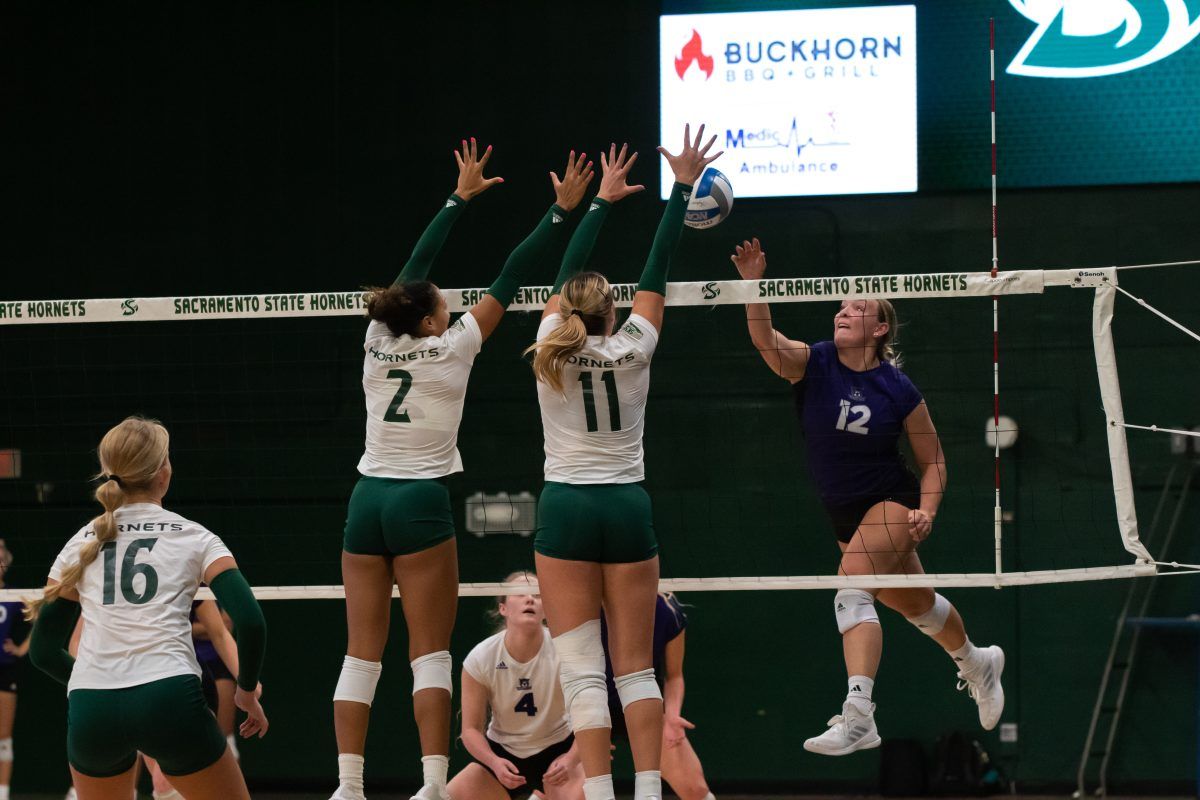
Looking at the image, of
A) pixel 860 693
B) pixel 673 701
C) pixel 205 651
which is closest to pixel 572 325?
pixel 860 693

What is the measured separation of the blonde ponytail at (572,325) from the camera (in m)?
4.89

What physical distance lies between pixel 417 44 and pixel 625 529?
585 centimetres

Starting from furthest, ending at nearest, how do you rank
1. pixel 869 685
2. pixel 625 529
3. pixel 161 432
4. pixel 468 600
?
pixel 468 600 → pixel 869 685 → pixel 625 529 → pixel 161 432

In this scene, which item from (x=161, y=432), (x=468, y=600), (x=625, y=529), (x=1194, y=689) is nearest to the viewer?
(x=161, y=432)

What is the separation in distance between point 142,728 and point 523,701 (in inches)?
119

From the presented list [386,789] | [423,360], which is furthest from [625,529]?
[386,789]

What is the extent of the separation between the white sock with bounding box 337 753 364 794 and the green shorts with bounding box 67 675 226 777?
4.03 feet

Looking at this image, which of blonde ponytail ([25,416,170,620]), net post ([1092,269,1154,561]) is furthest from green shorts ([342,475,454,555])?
net post ([1092,269,1154,561])

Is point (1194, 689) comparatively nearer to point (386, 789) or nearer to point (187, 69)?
point (386, 789)

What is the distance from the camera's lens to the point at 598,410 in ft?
16.3

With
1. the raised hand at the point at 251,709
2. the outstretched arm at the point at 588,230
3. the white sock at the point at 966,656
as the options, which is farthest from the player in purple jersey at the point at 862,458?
the raised hand at the point at 251,709

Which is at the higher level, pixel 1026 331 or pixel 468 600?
pixel 1026 331

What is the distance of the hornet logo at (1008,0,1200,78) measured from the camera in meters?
9.01

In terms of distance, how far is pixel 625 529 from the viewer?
490 centimetres
